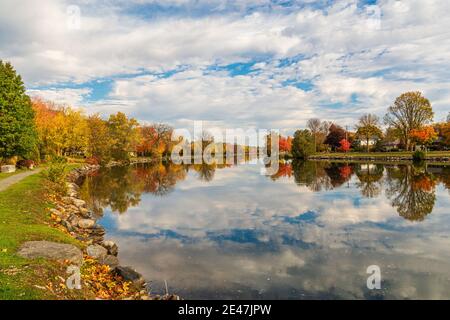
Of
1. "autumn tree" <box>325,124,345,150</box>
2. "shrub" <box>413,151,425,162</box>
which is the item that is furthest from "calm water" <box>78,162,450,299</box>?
"autumn tree" <box>325,124,345,150</box>

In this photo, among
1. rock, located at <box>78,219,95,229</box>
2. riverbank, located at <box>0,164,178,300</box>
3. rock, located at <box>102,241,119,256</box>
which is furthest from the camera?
rock, located at <box>78,219,95,229</box>

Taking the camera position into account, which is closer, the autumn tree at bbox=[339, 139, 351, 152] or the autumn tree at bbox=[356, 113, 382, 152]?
the autumn tree at bbox=[356, 113, 382, 152]

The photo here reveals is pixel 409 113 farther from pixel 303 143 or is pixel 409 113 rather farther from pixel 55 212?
pixel 55 212

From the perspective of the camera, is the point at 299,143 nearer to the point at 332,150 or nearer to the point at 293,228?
the point at 332,150

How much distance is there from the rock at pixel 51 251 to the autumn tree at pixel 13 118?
23.6 m

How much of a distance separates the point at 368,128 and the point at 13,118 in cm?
7767

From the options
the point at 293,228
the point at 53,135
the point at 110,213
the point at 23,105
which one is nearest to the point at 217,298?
the point at 293,228

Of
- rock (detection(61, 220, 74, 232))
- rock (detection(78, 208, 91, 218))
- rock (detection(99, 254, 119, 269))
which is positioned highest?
rock (detection(61, 220, 74, 232))

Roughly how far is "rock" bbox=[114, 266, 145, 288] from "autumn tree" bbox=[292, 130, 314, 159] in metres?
72.8

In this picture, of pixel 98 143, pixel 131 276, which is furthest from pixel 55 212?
pixel 98 143

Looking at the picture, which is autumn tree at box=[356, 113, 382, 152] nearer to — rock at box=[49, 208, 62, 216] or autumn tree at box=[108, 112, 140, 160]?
autumn tree at box=[108, 112, 140, 160]

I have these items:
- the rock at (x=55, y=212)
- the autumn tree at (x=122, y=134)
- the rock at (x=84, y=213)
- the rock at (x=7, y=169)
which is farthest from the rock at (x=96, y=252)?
the autumn tree at (x=122, y=134)

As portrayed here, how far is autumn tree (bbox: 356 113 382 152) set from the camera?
84.3 metres
